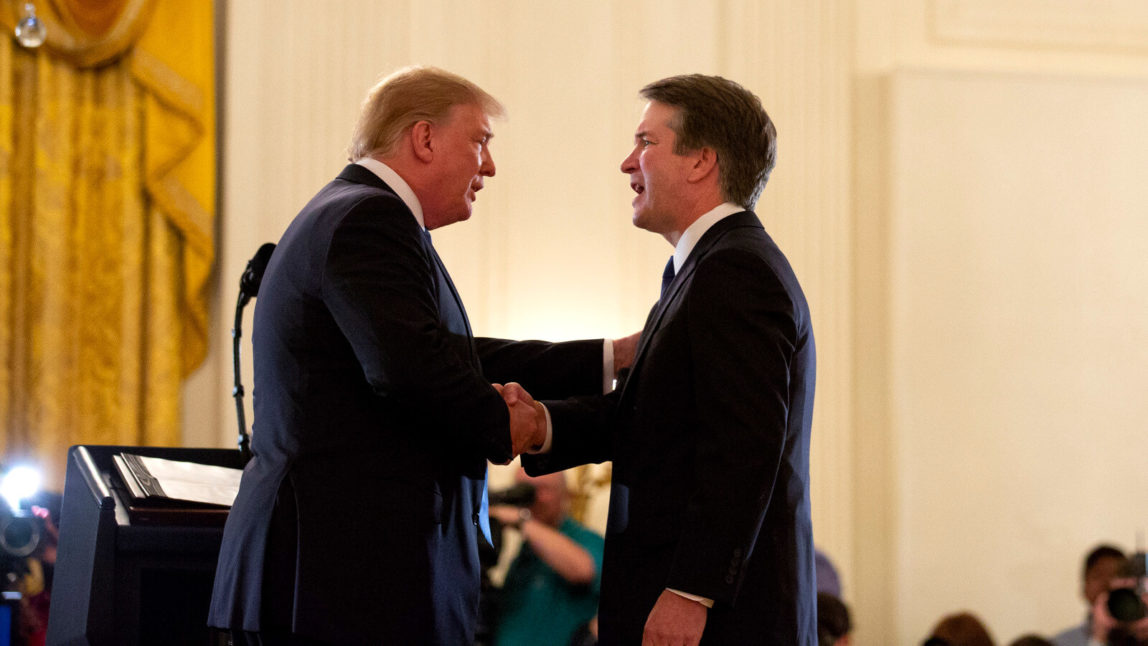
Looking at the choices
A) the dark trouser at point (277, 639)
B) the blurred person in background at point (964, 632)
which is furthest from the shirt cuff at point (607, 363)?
the blurred person in background at point (964, 632)

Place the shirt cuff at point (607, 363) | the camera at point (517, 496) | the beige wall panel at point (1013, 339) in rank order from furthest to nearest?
1. the beige wall panel at point (1013, 339)
2. the camera at point (517, 496)
3. the shirt cuff at point (607, 363)

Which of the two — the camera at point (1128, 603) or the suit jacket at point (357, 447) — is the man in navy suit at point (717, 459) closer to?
the suit jacket at point (357, 447)

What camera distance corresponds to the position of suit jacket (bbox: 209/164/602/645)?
2332 mm

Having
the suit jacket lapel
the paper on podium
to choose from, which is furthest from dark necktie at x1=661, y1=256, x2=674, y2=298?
the paper on podium

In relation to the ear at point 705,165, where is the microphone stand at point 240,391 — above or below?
below

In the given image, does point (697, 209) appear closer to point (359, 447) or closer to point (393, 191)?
point (393, 191)

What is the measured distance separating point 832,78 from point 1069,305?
168 cm

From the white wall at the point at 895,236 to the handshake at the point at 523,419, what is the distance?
3.47m

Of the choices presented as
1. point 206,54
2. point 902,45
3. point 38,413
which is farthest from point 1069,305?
point 38,413

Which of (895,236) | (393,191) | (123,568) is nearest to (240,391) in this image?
(123,568)

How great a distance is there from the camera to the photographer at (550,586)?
448 cm

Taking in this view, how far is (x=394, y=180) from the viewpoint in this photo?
8.87ft

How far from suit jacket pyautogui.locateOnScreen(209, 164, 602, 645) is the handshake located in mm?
171

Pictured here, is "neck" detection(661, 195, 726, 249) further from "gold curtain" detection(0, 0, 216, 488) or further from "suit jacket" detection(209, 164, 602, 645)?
"gold curtain" detection(0, 0, 216, 488)
